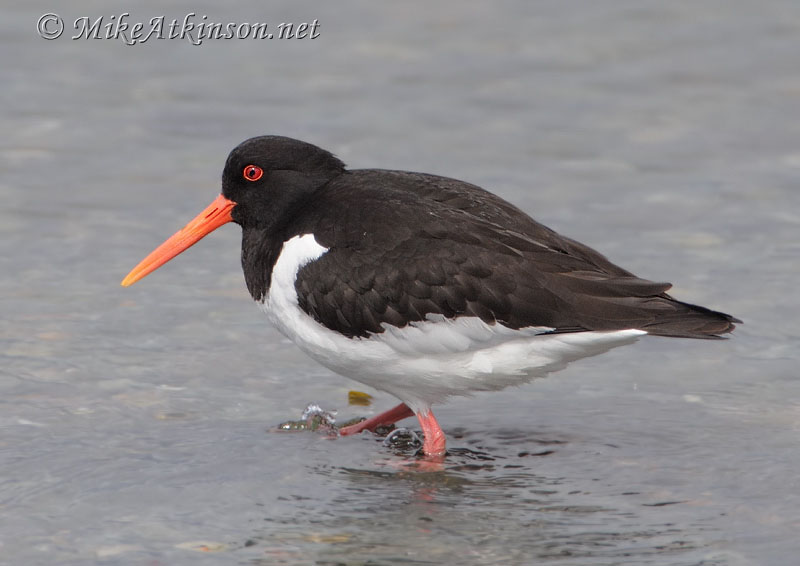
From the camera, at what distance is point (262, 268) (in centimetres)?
632

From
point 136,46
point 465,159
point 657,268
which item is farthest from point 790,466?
point 136,46

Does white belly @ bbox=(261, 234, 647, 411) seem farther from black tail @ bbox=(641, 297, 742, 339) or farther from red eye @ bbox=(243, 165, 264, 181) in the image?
red eye @ bbox=(243, 165, 264, 181)

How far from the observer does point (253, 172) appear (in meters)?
6.69

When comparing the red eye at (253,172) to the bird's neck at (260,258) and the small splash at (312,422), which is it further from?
the small splash at (312,422)

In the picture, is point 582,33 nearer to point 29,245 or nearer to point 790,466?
point 29,245

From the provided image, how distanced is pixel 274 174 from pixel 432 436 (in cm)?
152

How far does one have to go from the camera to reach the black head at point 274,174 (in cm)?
663

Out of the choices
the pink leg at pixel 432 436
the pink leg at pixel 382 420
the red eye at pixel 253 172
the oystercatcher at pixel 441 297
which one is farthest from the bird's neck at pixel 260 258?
the pink leg at pixel 432 436

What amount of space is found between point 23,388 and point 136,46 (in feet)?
19.4

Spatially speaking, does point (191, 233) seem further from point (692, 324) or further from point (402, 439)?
point (692, 324)

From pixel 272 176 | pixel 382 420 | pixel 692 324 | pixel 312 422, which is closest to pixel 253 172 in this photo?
pixel 272 176

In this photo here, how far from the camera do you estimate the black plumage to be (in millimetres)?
5832

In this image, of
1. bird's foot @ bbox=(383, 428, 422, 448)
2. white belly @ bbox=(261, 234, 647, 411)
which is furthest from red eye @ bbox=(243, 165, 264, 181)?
bird's foot @ bbox=(383, 428, 422, 448)

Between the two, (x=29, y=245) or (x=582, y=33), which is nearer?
(x=29, y=245)
